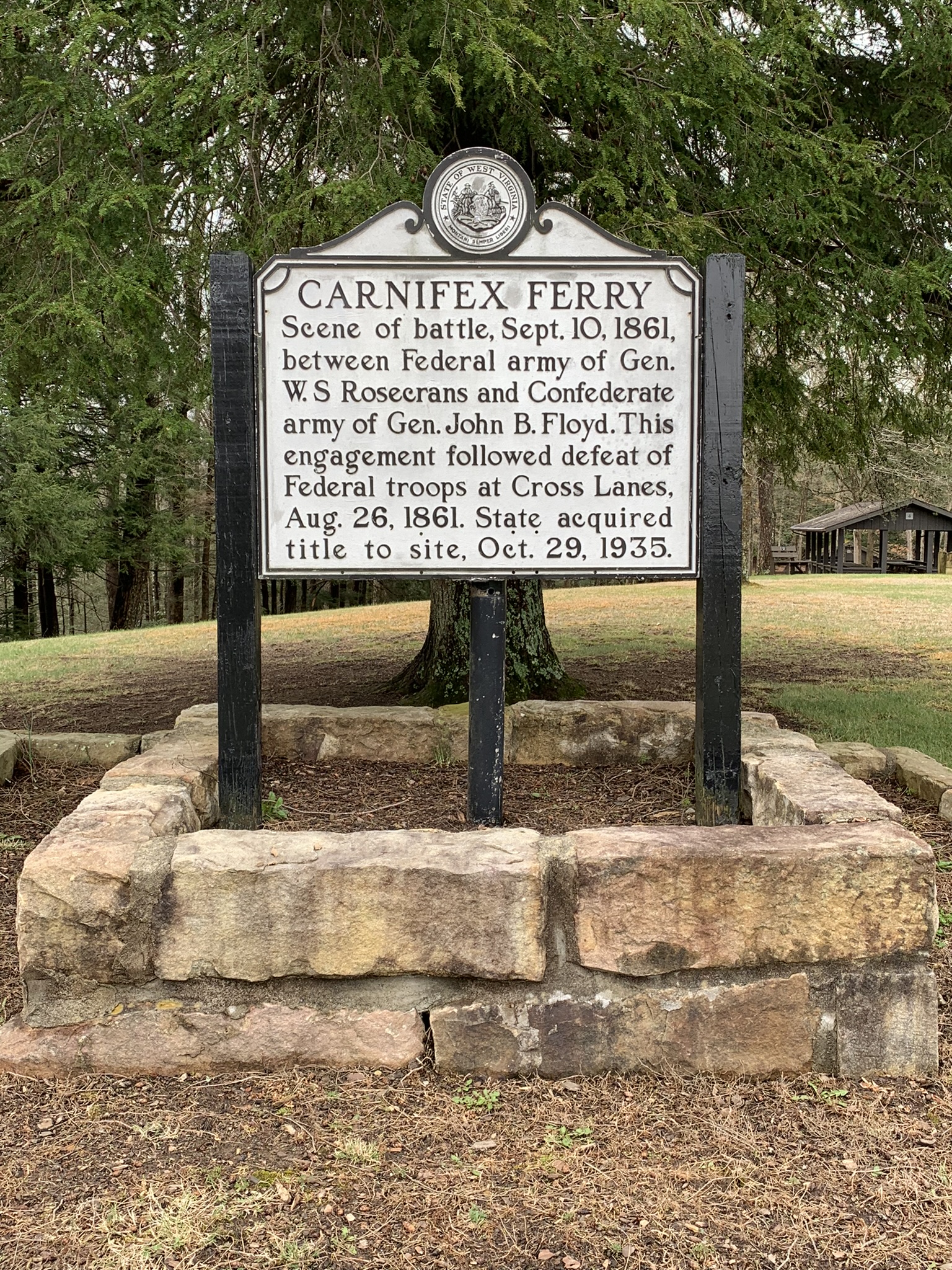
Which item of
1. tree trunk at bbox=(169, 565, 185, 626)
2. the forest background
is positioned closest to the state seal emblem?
the forest background

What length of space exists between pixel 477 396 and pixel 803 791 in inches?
71.7

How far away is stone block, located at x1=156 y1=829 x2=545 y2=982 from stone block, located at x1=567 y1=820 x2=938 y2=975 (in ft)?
0.71

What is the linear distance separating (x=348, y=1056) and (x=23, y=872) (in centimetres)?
109

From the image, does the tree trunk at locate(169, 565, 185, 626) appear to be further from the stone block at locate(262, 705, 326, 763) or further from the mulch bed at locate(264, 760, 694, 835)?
the mulch bed at locate(264, 760, 694, 835)

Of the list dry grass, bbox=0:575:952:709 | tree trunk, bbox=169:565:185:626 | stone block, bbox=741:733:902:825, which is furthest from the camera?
tree trunk, bbox=169:565:185:626

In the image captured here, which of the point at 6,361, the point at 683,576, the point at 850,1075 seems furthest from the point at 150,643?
the point at 850,1075

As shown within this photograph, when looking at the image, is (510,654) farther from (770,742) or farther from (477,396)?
(477,396)

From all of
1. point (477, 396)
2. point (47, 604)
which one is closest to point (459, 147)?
point (477, 396)

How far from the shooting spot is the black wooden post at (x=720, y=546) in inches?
156

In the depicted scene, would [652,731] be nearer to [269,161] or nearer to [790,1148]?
[790,1148]

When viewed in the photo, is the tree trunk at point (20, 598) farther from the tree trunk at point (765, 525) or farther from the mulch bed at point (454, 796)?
the mulch bed at point (454, 796)

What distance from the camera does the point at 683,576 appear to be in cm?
404

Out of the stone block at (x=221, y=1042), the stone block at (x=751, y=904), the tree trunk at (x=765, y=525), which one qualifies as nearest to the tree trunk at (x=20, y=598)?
the tree trunk at (x=765, y=525)

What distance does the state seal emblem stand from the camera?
3.86 meters
